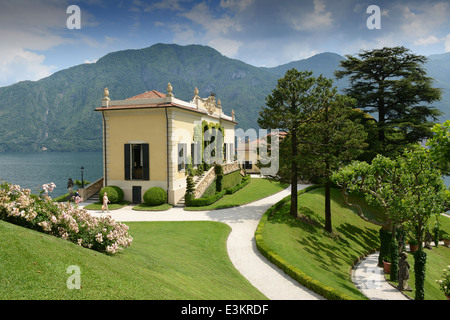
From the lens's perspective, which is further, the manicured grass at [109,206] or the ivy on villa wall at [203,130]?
the ivy on villa wall at [203,130]

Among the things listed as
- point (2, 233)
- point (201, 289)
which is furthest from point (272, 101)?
point (2, 233)

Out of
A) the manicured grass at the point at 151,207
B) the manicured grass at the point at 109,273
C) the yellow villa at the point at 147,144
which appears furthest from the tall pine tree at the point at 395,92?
the manicured grass at the point at 109,273

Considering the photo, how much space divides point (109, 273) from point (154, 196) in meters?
19.0

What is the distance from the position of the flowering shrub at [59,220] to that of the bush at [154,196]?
16.0 metres

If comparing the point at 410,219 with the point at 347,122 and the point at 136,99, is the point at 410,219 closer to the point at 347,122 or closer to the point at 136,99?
the point at 347,122

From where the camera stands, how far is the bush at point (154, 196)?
2645cm

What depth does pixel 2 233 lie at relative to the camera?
7.58 meters

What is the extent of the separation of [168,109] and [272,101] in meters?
10.0

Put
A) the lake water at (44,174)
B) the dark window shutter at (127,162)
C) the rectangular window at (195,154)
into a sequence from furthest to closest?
1. the lake water at (44,174)
2. the rectangular window at (195,154)
3. the dark window shutter at (127,162)

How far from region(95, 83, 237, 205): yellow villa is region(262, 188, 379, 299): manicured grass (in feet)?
36.9

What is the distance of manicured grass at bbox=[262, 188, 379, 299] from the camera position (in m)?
15.5

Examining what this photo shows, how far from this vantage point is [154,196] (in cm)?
2644

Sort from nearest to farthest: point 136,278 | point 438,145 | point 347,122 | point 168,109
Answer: point 136,278
point 438,145
point 347,122
point 168,109

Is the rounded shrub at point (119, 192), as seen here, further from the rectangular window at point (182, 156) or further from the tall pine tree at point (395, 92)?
the tall pine tree at point (395, 92)
